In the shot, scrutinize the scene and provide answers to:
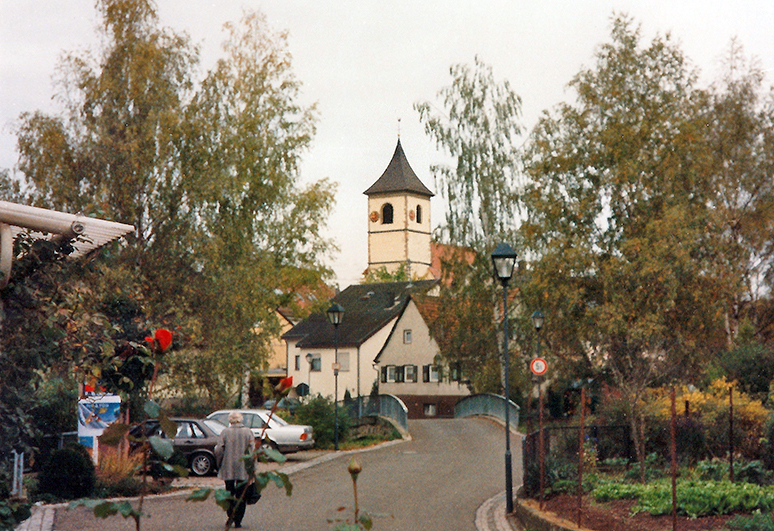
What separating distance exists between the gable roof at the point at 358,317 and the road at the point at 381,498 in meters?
35.4

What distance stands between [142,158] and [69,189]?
7.26ft

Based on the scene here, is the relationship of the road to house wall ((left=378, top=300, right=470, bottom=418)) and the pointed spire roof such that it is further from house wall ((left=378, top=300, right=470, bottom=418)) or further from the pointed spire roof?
the pointed spire roof

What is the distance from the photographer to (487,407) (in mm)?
40781

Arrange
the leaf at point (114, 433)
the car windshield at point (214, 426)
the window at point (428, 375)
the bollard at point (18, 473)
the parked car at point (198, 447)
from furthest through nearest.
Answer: the window at point (428, 375) < the car windshield at point (214, 426) < the parked car at point (198, 447) < the bollard at point (18, 473) < the leaf at point (114, 433)

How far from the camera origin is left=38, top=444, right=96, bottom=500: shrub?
51.2 feet

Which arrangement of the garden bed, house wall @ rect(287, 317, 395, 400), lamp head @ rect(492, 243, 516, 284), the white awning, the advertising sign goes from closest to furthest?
1. the white awning
2. the garden bed
3. lamp head @ rect(492, 243, 516, 284)
4. the advertising sign
5. house wall @ rect(287, 317, 395, 400)

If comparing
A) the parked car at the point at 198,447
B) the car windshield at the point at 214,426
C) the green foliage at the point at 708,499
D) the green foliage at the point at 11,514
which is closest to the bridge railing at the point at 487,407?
the car windshield at the point at 214,426

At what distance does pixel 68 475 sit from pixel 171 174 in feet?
45.1

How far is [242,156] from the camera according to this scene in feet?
103

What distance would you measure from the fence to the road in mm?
5328

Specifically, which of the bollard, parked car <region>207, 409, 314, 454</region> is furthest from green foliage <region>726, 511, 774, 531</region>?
parked car <region>207, 409, 314, 454</region>

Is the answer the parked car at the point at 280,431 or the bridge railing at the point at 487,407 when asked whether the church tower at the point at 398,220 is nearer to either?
the bridge railing at the point at 487,407

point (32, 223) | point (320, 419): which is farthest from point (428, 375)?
point (32, 223)

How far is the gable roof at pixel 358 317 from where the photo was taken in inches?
2562
